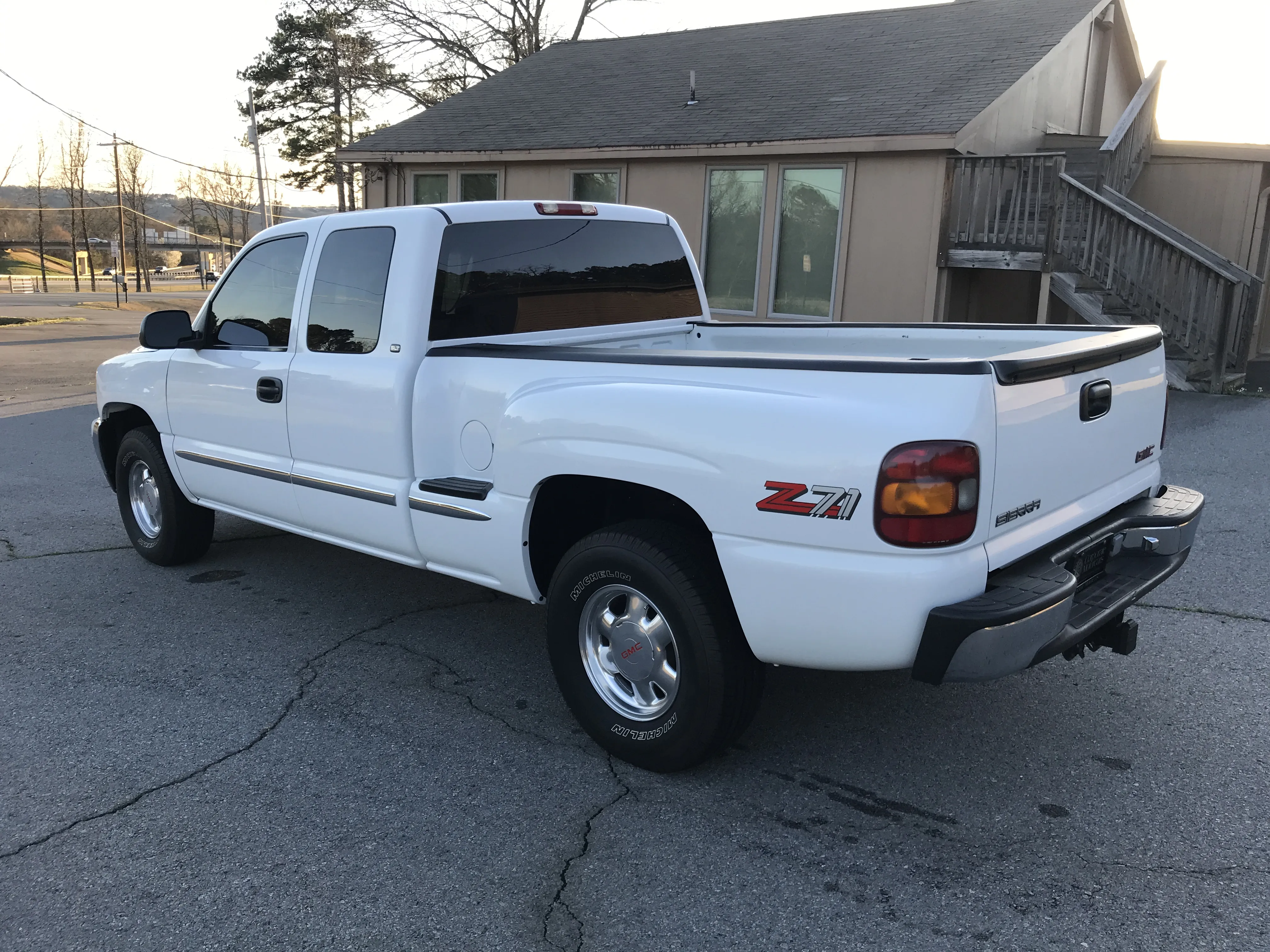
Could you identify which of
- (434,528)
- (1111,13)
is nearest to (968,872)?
(434,528)

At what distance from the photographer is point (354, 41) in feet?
97.0

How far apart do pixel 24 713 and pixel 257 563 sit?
2.08 m

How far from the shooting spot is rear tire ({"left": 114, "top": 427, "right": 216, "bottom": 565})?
5.77 metres

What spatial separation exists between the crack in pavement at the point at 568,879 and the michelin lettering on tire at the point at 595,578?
63cm

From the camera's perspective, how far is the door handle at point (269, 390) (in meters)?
4.77

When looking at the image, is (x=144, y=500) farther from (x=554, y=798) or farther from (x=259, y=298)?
(x=554, y=798)

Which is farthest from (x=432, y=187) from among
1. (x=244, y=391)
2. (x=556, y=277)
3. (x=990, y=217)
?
(x=556, y=277)

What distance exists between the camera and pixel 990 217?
12938 millimetres

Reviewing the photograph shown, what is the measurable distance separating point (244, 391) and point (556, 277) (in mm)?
1627

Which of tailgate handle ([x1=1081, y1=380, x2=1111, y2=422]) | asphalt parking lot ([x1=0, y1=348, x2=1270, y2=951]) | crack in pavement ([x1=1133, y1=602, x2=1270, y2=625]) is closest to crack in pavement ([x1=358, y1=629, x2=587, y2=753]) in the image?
asphalt parking lot ([x1=0, y1=348, x2=1270, y2=951])

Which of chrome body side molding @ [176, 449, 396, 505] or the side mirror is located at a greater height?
the side mirror

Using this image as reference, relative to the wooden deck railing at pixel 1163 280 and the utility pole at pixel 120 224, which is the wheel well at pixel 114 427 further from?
the utility pole at pixel 120 224

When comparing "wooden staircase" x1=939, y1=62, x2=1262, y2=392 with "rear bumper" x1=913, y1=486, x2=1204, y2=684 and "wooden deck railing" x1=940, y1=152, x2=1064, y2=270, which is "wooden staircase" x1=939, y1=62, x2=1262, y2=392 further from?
"rear bumper" x1=913, y1=486, x2=1204, y2=684

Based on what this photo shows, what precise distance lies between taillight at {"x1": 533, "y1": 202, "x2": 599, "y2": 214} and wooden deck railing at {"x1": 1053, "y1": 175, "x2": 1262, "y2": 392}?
9.42 metres
